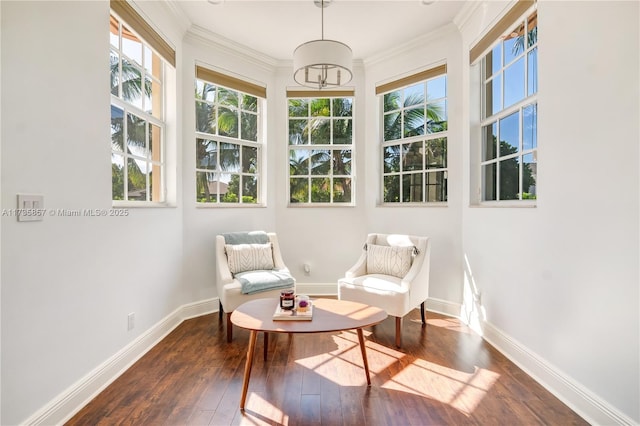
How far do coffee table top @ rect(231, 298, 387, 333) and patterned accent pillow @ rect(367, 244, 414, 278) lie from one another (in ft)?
3.19

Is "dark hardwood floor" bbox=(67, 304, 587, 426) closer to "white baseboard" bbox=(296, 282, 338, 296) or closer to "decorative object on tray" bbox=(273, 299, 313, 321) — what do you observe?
"decorative object on tray" bbox=(273, 299, 313, 321)

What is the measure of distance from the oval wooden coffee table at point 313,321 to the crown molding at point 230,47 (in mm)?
2767

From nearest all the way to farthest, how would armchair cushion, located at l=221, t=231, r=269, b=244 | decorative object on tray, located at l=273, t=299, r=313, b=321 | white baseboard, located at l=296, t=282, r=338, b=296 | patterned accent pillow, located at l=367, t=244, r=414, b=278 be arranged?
decorative object on tray, located at l=273, t=299, r=313, b=321 < patterned accent pillow, located at l=367, t=244, r=414, b=278 < armchair cushion, located at l=221, t=231, r=269, b=244 < white baseboard, located at l=296, t=282, r=338, b=296

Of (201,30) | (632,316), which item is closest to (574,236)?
(632,316)

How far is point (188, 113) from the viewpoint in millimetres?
3432

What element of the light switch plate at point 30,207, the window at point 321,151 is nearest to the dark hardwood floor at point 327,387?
the light switch plate at point 30,207

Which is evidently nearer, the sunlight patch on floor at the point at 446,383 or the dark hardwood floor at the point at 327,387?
the dark hardwood floor at the point at 327,387

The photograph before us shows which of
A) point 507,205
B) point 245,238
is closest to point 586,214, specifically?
point 507,205

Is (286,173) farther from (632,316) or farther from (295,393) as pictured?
(632,316)

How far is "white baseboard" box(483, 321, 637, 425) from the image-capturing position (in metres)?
1.67

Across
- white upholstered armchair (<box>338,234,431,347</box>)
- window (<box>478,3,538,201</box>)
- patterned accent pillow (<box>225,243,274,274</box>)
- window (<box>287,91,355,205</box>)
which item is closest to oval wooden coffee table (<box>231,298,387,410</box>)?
white upholstered armchair (<box>338,234,431,347</box>)

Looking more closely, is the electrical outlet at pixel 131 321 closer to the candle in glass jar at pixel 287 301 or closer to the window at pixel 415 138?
the candle in glass jar at pixel 287 301

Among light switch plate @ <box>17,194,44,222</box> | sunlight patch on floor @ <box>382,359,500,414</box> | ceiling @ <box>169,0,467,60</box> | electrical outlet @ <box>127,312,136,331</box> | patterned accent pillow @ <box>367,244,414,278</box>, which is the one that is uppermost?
ceiling @ <box>169,0,467,60</box>

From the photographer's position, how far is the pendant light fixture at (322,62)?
7.22 feet
